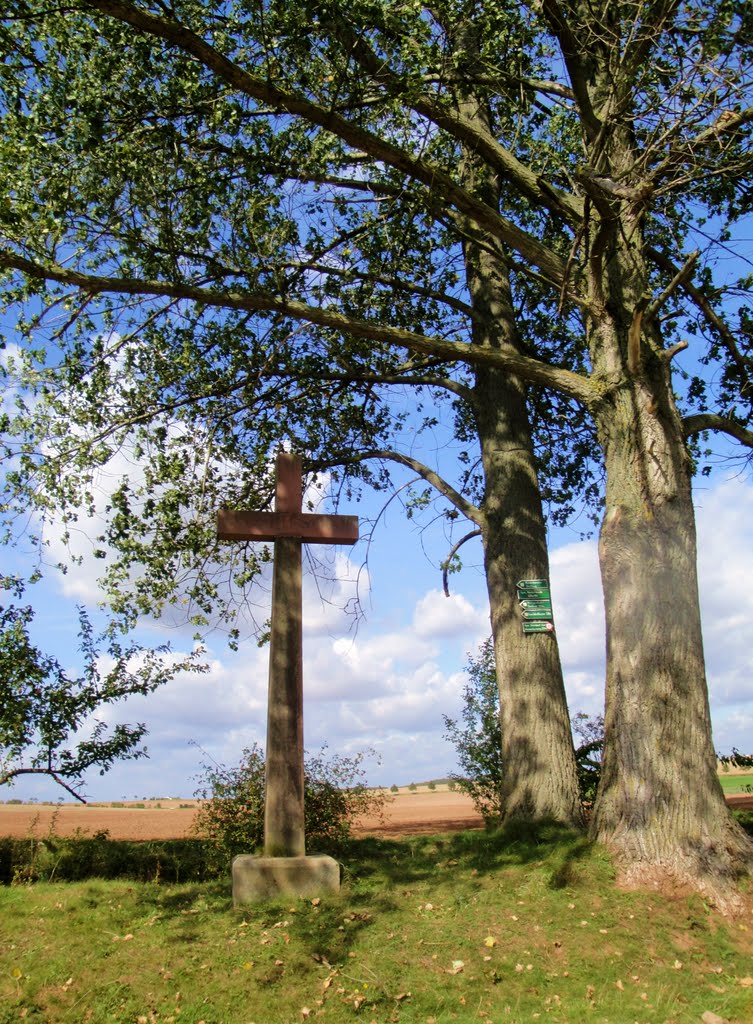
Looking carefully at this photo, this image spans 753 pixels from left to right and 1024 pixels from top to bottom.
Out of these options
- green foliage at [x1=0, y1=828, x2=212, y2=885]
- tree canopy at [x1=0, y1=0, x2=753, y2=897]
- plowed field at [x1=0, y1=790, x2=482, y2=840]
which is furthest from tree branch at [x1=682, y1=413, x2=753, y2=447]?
green foliage at [x1=0, y1=828, x2=212, y2=885]

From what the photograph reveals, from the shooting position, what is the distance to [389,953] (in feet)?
19.7

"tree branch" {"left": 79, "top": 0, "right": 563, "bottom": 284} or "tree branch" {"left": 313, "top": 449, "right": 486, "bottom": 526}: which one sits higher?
"tree branch" {"left": 79, "top": 0, "right": 563, "bottom": 284}

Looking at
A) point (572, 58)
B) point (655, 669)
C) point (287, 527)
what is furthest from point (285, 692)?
point (572, 58)

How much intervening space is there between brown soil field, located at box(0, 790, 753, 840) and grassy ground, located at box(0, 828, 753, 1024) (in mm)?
2144

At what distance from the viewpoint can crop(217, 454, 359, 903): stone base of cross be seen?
23.2ft

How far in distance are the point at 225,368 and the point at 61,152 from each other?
319 centimetres

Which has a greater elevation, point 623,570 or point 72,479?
point 72,479

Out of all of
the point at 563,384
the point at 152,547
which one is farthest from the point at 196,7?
the point at 152,547

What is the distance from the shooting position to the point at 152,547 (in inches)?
425

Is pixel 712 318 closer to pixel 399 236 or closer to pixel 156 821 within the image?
pixel 399 236

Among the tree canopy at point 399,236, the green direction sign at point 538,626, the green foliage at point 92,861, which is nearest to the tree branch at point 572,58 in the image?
the tree canopy at point 399,236

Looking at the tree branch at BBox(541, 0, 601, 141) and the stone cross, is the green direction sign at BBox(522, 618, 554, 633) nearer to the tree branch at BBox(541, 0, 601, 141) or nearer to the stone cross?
the stone cross

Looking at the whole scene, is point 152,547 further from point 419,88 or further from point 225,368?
point 419,88

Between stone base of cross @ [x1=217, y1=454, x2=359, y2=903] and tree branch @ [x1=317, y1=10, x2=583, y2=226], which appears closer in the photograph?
stone base of cross @ [x1=217, y1=454, x2=359, y2=903]
